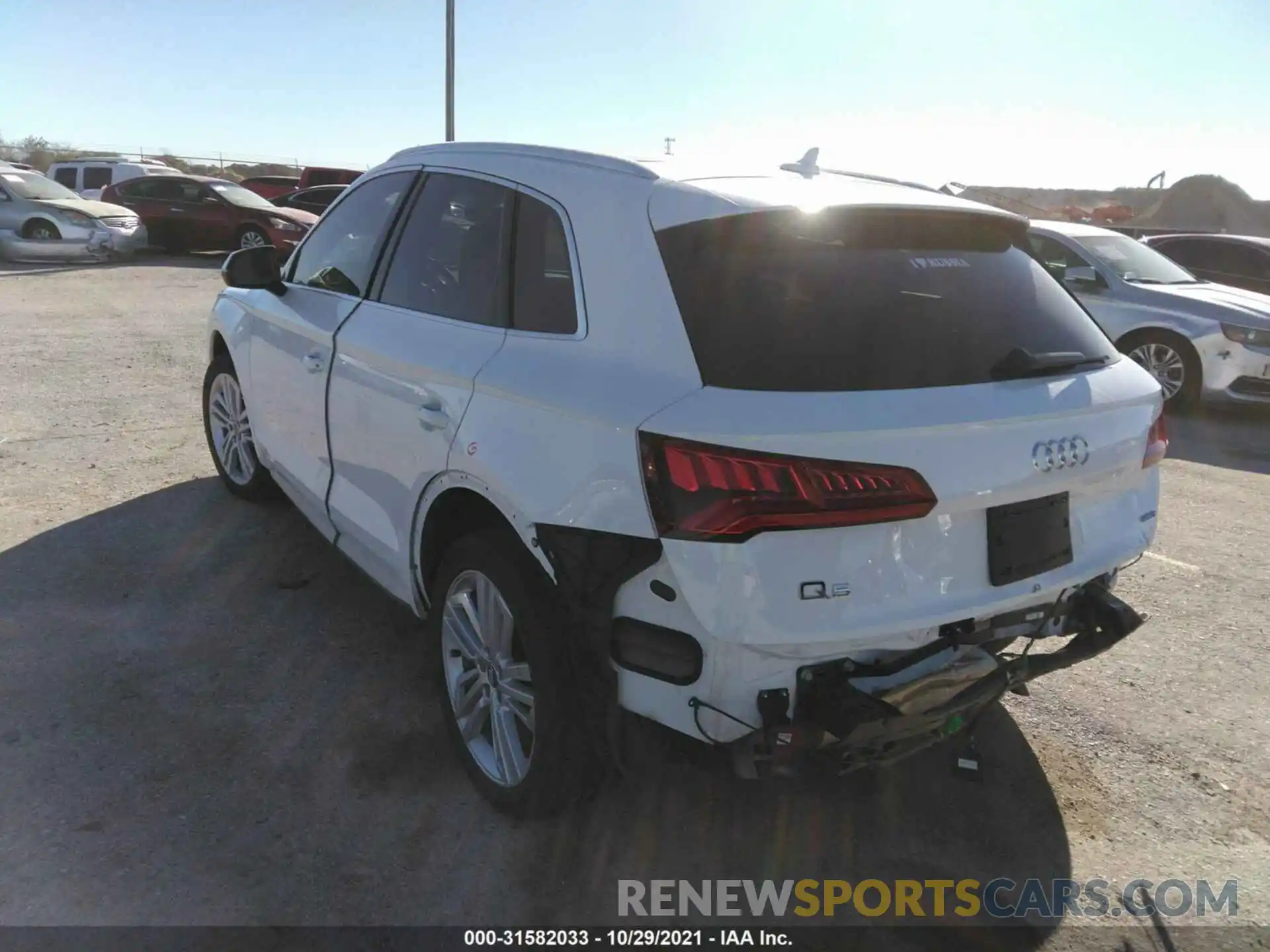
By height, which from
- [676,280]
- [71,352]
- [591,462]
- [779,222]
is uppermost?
[779,222]

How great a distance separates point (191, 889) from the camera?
259 cm

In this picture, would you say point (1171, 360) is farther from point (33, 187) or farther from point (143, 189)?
point (143, 189)

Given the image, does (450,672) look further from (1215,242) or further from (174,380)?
(1215,242)

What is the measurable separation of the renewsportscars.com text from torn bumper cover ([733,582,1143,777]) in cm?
48

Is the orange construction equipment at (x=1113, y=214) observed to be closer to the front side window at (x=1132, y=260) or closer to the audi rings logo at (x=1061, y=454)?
the front side window at (x=1132, y=260)

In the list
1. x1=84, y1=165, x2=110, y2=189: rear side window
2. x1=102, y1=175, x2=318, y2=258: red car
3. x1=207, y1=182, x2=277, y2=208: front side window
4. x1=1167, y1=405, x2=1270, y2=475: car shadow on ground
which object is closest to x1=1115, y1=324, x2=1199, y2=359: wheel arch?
x1=1167, y1=405, x2=1270, y2=475: car shadow on ground

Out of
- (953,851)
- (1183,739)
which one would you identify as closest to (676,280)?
(953,851)

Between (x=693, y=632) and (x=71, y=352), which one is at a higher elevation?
(x=693, y=632)

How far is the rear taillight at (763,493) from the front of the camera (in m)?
2.12

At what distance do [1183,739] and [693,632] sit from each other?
229cm

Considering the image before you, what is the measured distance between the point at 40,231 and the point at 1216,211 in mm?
47892

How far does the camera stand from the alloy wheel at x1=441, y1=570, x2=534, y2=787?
2803 millimetres

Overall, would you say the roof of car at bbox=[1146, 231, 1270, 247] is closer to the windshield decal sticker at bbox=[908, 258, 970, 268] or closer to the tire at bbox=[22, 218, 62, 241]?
the windshield decal sticker at bbox=[908, 258, 970, 268]

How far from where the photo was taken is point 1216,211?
45.7 meters
